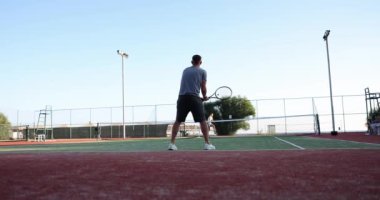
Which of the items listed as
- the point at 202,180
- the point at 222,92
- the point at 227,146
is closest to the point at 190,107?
the point at 227,146

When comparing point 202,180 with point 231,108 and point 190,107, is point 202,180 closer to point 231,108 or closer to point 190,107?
point 190,107

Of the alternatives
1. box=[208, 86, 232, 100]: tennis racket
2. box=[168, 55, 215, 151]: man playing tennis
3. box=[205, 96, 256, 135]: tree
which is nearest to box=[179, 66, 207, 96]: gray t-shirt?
box=[168, 55, 215, 151]: man playing tennis

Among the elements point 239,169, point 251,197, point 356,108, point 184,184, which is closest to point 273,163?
point 239,169

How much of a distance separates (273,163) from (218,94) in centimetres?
828

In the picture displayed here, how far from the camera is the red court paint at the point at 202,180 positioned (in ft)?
7.13

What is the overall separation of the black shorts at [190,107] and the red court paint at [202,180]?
2415mm

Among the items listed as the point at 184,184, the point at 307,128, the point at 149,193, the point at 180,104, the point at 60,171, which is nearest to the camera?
the point at 149,193

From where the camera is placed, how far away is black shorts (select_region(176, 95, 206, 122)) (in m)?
6.07

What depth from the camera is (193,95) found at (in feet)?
20.1

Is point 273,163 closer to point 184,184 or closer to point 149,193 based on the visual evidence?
point 184,184

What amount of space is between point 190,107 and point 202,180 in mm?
3519

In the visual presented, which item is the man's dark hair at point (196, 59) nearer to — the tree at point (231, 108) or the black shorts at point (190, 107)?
the black shorts at point (190, 107)

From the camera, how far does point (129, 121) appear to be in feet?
120

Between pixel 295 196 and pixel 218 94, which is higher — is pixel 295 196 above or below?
below
